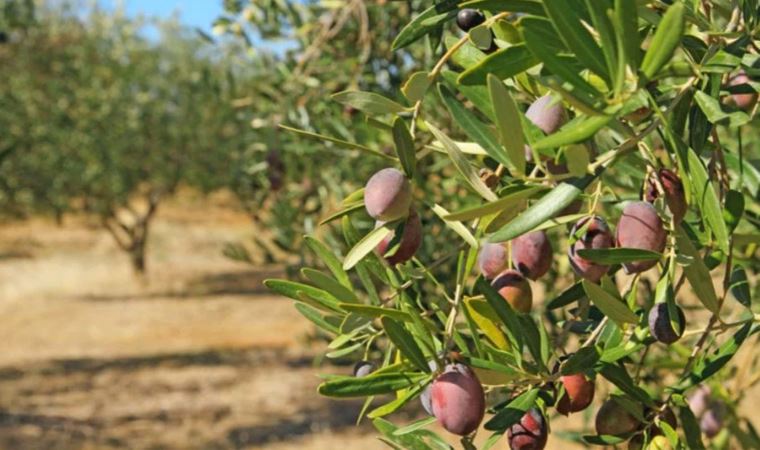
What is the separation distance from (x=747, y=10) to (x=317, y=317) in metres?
0.51

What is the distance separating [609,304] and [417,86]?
240 millimetres

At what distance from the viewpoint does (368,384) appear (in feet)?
2.52

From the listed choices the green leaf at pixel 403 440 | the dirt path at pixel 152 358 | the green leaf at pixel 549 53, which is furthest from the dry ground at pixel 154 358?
the green leaf at pixel 549 53

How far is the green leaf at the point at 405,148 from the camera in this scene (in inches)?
29.4

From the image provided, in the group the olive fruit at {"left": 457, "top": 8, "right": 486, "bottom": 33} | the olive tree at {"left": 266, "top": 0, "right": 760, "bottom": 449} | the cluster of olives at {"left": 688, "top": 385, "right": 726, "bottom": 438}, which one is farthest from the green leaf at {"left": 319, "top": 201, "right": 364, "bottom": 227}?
the cluster of olives at {"left": 688, "top": 385, "right": 726, "bottom": 438}

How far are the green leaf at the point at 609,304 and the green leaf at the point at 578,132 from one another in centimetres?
19

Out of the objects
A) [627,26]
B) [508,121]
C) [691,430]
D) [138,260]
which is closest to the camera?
[627,26]

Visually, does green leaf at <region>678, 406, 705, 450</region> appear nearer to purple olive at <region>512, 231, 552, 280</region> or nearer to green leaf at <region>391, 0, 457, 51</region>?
purple olive at <region>512, 231, 552, 280</region>

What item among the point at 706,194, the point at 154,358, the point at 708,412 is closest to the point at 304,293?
the point at 706,194

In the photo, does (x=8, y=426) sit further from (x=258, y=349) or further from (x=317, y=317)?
(x=317, y=317)

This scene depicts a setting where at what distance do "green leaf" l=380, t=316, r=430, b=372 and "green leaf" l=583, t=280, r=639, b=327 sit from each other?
0.14 meters

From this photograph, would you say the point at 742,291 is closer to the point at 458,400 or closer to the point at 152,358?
the point at 458,400

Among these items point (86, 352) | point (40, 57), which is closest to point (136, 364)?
point (86, 352)

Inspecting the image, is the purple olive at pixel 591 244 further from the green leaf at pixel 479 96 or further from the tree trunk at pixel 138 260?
the tree trunk at pixel 138 260
